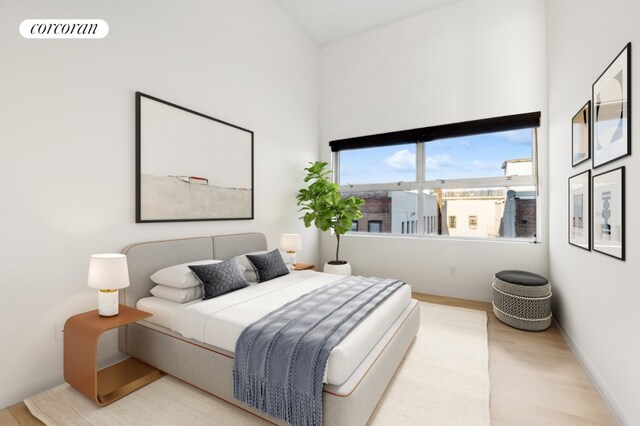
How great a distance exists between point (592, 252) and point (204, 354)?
116 inches

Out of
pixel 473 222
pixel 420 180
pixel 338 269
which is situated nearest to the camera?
pixel 473 222

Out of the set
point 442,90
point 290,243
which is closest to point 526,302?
point 290,243

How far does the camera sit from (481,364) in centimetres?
240

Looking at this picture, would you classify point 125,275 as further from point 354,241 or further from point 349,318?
point 354,241

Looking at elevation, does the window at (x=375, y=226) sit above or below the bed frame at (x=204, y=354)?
above

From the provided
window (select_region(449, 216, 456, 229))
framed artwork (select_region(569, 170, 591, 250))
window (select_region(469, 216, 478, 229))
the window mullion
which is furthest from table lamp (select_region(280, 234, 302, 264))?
framed artwork (select_region(569, 170, 591, 250))

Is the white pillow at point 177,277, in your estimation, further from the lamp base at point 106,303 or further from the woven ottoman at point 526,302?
the woven ottoman at point 526,302

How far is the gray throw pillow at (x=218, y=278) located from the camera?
2447mm

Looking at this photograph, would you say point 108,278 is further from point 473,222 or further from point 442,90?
point 442,90

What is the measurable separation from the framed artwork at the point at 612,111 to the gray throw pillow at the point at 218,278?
2.88 meters

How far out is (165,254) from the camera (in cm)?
267

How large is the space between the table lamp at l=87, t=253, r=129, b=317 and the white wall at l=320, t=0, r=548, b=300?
11.5 ft

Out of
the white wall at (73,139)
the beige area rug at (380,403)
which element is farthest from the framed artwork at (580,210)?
the white wall at (73,139)

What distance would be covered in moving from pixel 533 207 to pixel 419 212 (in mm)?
1442
